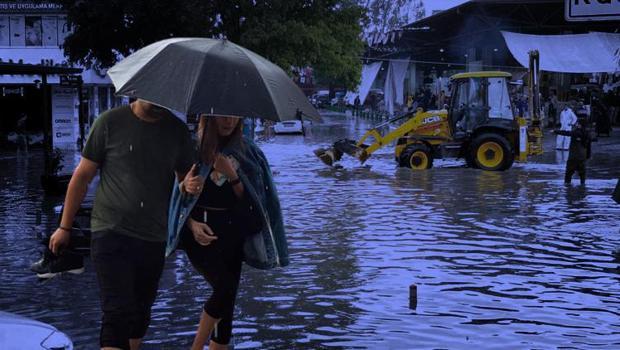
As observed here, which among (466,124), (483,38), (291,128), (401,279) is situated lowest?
(401,279)

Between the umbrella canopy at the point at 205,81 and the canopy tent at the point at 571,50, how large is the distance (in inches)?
1030

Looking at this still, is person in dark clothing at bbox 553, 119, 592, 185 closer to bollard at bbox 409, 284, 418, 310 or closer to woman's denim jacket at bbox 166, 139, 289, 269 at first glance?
bollard at bbox 409, 284, 418, 310

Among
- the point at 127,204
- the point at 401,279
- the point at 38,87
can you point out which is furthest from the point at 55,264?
the point at 38,87

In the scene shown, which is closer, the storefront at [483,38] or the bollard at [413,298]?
the bollard at [413,298]

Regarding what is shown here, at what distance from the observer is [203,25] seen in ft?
68.7

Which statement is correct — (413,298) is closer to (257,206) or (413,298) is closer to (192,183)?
(257,206)

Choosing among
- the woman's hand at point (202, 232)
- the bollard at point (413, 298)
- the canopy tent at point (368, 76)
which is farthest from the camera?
the canopy tent at point (368, 76)

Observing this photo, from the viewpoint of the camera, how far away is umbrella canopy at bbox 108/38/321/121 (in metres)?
4.70

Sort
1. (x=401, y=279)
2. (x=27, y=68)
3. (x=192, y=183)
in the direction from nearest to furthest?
(x=192, y=183)
(x=401, y=279)
(x=27, y=68)

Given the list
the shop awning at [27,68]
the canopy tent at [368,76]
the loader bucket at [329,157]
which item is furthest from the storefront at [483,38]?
the shop awning at [27,68]

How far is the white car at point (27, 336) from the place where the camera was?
3992 mm

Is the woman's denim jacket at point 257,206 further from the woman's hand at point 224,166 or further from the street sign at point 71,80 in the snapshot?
the street sign at point 71,80

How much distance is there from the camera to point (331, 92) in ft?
366

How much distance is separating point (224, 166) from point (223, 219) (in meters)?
0.33
